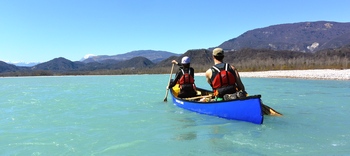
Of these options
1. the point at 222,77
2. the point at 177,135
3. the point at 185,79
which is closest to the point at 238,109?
the point at 222,77

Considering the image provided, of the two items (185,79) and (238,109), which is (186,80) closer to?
(185,79)

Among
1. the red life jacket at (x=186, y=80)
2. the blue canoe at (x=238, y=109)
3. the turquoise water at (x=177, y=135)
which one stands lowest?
the turquoise water at (x=177, y=135)

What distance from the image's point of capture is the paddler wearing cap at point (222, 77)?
7.99m

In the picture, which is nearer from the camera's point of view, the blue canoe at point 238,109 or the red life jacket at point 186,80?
the blue canoe at point 238,109

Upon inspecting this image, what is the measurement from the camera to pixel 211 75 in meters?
8.27

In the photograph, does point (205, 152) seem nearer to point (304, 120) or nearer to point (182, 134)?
point (182, 134)

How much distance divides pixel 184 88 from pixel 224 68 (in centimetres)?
429

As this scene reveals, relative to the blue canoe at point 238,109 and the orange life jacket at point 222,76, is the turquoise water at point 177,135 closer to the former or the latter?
the blue canoe at point 238,109

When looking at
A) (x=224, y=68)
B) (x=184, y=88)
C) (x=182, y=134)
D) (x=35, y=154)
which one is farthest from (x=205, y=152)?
(x=184, y=88)

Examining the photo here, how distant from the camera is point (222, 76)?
26.5ft

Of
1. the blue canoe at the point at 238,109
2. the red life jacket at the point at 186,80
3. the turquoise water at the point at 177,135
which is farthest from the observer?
the red life jacket at the point at 186,80

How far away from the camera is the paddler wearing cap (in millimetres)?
7988

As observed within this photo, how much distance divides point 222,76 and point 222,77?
0.15ft

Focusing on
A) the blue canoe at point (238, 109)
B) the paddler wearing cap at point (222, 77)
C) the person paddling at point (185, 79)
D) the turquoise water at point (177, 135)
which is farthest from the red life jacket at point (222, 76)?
the person paddling at point (185, 79)
